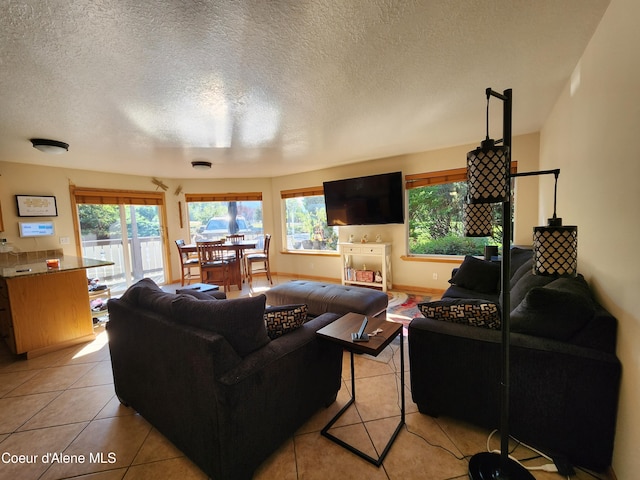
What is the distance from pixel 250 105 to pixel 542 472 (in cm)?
299

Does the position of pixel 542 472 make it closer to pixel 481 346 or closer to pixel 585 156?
pixel 481 346

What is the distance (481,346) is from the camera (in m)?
1.49

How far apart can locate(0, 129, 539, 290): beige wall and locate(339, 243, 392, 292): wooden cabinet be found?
0.77ft

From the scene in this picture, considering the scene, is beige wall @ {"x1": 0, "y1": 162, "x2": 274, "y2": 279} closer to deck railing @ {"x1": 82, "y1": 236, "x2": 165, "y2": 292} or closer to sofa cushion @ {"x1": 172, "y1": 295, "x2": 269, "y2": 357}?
deck railing @ {"x1": 82, "y1": 236, "x2": 165, "y2": 292}

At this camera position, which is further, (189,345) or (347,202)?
(347,202)

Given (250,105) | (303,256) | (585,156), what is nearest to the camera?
(585,156)

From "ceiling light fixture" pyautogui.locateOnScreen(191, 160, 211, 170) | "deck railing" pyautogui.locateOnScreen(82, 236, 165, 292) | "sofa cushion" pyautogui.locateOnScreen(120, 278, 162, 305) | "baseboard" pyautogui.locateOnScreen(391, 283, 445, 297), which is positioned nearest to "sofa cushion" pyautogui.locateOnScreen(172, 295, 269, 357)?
"sofa cushion" pyautogui.locateOnScreen(120, 278, 162, 305)

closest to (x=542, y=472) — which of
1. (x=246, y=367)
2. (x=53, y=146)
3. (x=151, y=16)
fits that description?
(x=246, y=367)

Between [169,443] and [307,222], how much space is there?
4.60 m

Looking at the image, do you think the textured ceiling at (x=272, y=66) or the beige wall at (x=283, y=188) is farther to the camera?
the beige wall at (x=283, y=188)

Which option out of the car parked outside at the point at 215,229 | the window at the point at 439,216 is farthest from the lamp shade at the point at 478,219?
the car parked outside at the point at 215,229

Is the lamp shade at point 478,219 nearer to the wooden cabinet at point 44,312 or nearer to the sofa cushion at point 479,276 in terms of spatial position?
the sofa cushion at point 479,276

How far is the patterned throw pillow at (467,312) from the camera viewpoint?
5.06 feet

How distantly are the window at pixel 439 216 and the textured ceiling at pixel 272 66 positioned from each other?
112cm
